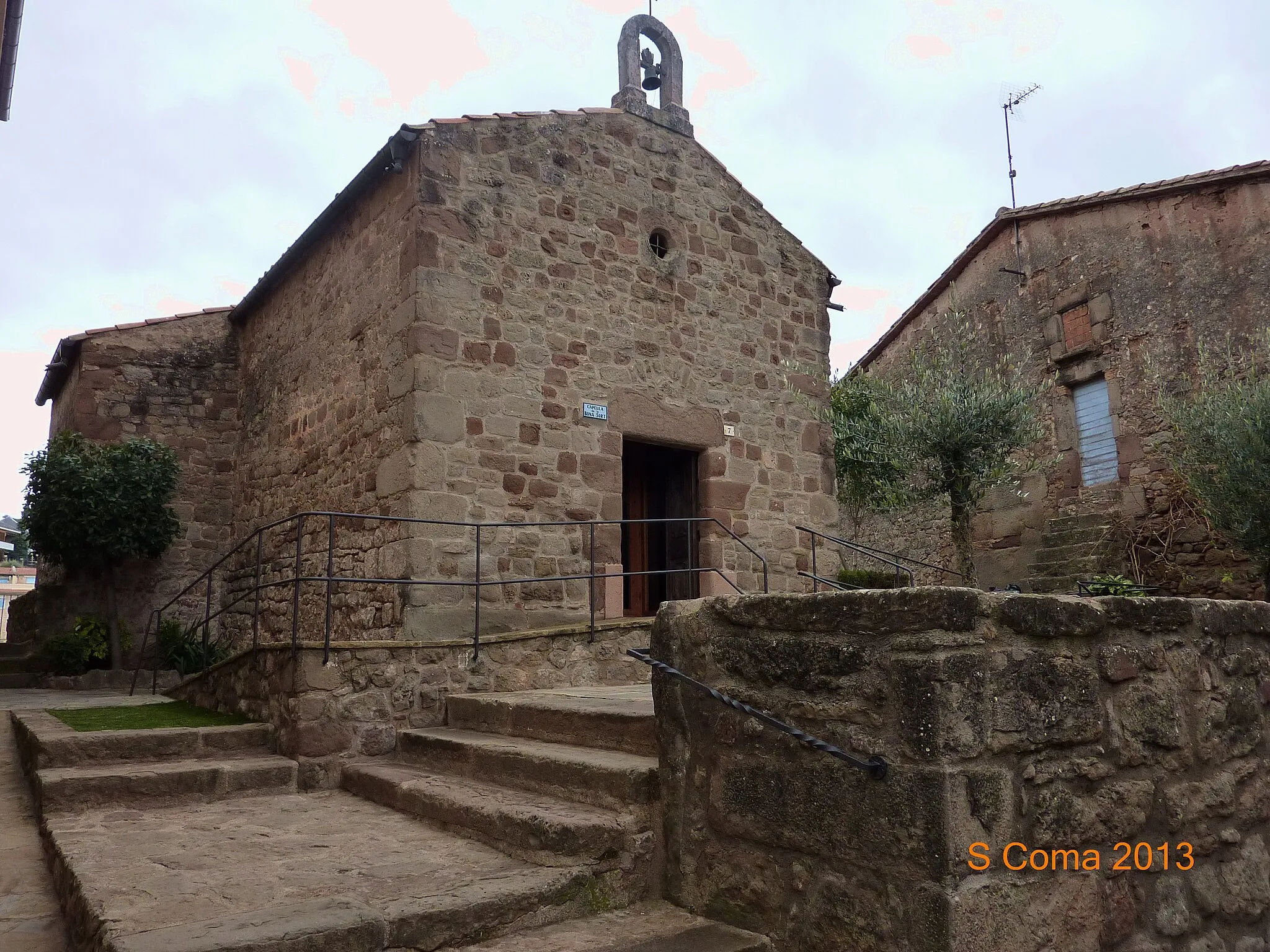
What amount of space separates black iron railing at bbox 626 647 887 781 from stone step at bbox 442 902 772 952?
673mm

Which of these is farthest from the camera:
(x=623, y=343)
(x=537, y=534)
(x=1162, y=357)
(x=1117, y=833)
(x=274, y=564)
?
(x=1162, y=357)

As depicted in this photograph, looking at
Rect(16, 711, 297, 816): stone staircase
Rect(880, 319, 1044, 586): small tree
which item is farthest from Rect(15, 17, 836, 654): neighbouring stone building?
Rect(16, 711, 297, 816): stone staircase

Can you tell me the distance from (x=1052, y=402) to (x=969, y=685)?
1169 centimetres

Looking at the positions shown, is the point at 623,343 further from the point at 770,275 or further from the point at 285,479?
the point at 285,479

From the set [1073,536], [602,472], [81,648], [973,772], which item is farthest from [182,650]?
[1073,536]

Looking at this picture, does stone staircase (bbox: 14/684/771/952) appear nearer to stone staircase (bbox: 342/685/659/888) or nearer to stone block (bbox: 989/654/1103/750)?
stone staircase (bbox: 342/685/659/888)

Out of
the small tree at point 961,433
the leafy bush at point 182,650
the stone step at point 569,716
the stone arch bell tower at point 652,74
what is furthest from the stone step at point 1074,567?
the leafy bush at point 182,650

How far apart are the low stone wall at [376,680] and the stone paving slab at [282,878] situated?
744 mm

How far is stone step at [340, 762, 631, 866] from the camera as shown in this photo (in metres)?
3.40

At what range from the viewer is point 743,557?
9.23 meters

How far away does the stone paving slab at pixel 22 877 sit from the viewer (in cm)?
319

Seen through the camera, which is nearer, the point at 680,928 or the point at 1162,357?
the point at 680,928

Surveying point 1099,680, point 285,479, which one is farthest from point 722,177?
point 1099,680

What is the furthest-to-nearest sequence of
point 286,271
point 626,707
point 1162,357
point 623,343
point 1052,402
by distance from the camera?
point 1052,402 → point 1162,357 → point 286,271 → point 623,343 → point 626,707
